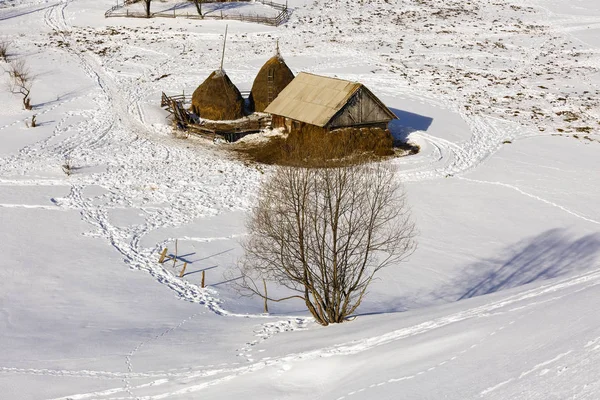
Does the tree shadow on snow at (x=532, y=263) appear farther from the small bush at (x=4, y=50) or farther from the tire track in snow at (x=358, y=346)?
the small bush at (x=4, y=50)

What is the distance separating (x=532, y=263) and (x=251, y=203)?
1164 centimetres

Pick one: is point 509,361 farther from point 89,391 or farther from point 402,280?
point 402,280

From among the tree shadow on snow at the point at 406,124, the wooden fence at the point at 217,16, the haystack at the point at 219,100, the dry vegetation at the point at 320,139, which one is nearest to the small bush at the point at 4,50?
the wooden fence at the point at 217,16

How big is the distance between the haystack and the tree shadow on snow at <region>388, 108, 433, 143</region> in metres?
8.67

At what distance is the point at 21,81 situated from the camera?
41094 millimetres

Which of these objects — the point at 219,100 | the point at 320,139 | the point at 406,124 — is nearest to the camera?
the point at 320,139

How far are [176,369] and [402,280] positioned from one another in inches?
380

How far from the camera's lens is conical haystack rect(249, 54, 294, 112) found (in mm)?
36625

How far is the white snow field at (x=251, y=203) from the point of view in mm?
13867

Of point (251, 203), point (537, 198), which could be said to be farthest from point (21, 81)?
point (537, 198)

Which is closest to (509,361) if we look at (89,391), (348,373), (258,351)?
(348,373)

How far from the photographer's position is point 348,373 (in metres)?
13.7

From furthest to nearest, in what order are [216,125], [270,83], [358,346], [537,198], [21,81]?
1. [21,81]
2. [270,83]
3. [216,125]
4. [537,198]
5. [358,346]

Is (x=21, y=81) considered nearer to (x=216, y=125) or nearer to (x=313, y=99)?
(x=216, y=125)
